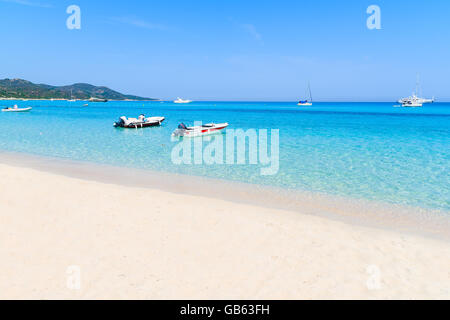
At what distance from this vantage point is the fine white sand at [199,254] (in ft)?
15.7

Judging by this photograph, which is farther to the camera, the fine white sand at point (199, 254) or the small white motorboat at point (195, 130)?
the small white motorboat at point (195, 130)

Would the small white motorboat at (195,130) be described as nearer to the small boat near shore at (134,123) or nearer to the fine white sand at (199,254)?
the small boat near shore at (134,123)

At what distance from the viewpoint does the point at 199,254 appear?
19.5ft

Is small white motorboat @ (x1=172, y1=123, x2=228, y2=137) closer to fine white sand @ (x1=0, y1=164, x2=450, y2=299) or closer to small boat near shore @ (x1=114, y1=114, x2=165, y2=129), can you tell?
small boat near shore @ (x1=114, y1=114, x2=165, y2=129)

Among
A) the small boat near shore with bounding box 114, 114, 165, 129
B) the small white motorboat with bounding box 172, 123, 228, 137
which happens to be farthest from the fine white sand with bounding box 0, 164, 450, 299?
the small boat near shore with bounding box 114, 114, 165, 129

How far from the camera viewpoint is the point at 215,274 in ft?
17.2

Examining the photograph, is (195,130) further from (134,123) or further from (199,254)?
(199,254)

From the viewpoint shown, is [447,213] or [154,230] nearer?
[154,230]

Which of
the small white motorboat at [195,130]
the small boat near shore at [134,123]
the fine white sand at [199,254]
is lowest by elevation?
the fine white sand at [199,254]

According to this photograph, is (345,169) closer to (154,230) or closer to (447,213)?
(447,213)

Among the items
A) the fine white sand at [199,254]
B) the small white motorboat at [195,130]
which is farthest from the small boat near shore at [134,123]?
the fine white sand at [199,254]
